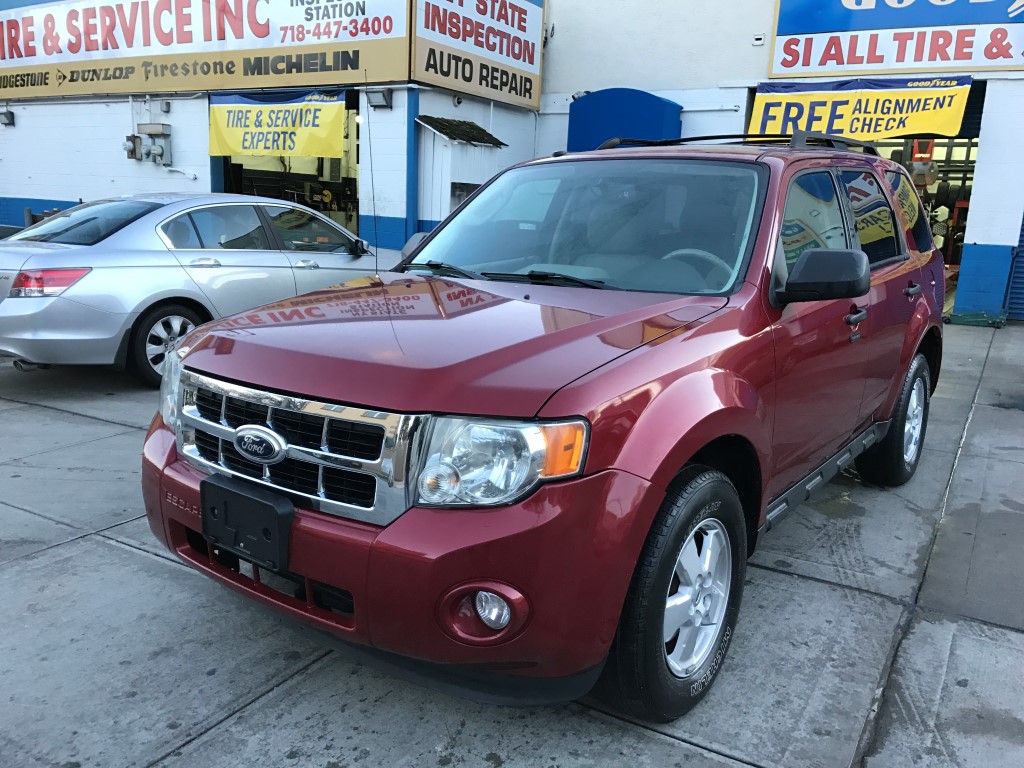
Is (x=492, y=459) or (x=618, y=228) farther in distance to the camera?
(x=618, y=228)

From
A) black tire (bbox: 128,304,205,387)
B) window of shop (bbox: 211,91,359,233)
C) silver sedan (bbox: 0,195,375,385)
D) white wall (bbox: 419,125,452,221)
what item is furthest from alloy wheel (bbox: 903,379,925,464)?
window of shop (bbox: 211,91,359,233)

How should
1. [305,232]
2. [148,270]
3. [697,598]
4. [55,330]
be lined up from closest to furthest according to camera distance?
1. [697,598]
2. [55,330]
3. [148,270]
4. [305,232]

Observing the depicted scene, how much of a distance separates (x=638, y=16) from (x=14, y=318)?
1048 cm

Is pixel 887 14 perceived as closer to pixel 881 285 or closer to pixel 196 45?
pixel 881 285

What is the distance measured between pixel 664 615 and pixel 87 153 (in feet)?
53.6

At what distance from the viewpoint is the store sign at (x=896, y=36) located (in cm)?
1064

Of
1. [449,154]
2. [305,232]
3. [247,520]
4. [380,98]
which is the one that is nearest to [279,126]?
[380,98]

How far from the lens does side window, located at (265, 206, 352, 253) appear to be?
23.8 ft

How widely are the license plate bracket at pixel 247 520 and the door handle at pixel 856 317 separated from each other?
245cm

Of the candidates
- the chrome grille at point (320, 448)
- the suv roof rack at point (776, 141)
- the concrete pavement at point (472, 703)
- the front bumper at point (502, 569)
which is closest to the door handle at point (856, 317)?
the suv roof rack at point (776, 141)

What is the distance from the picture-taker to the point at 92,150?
1540 cm

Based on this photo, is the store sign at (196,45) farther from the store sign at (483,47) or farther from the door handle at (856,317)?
the door handle at (856,317)

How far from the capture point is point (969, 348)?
31.9 feet

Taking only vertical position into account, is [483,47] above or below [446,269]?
above
